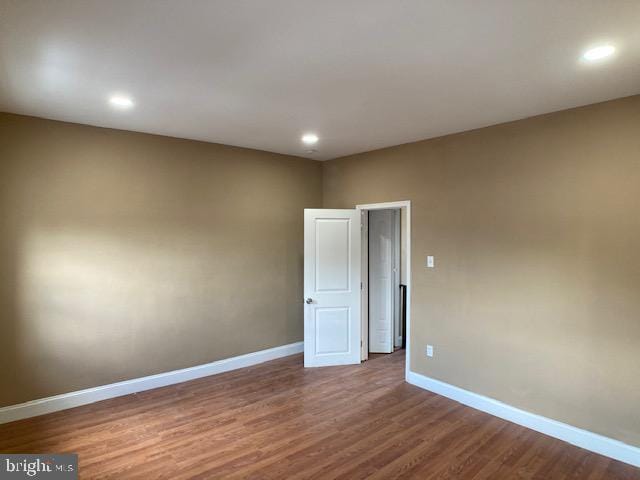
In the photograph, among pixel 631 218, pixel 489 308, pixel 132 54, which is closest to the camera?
pixel 132 54

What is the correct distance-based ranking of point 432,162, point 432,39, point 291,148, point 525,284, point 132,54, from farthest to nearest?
point 291,148 → point 432,162 → point 525,284 → point 132,54 → point 432,39

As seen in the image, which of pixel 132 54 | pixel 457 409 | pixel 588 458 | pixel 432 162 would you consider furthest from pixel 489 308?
pixel 132 54

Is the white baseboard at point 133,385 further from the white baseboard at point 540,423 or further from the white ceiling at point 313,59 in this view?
the white ceiling at point 313,59

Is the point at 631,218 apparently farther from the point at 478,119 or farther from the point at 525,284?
the point at 478,119

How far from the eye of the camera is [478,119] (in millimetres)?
3451

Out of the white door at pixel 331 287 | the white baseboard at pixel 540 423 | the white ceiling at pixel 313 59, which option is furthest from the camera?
the white door at pixel 331 287

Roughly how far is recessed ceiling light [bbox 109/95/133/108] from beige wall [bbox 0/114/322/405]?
0.82m

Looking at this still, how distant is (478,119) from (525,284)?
1577 mm

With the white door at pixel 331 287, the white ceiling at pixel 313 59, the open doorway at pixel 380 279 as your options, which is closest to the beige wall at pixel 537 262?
the white ceiling at pixel 313 59

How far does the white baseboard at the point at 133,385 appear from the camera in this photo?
11.1 ft

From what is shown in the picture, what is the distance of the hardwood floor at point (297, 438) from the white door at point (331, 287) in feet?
2.44

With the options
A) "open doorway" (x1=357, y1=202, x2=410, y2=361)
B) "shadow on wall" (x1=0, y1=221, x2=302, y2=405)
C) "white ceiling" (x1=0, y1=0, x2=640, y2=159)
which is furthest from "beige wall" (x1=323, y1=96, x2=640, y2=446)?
"shadow on wall" (x1=0, y1=221, x2=302, y2=405)

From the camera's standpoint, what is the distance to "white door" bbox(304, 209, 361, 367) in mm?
4844

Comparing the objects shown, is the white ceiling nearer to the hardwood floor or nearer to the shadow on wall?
the shadow on wall
